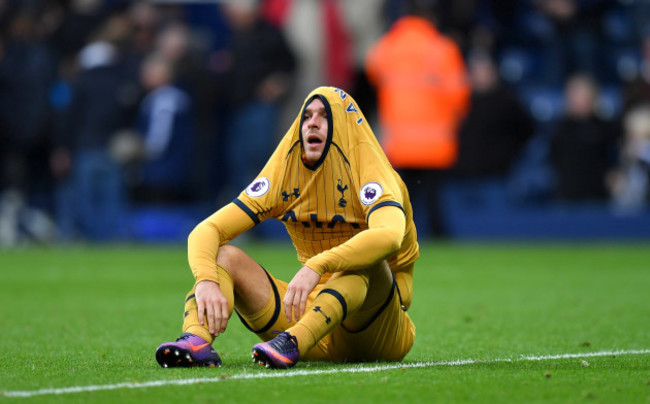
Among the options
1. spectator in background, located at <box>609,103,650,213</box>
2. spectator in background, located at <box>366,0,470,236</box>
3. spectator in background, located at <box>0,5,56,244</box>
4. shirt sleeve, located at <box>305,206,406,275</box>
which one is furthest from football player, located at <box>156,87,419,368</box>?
spectator in background, located at <box>0,5,56,244</box>

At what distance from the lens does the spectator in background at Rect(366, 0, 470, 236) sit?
51.3ft

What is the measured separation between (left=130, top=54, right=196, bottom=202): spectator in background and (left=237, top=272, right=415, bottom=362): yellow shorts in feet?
36.6

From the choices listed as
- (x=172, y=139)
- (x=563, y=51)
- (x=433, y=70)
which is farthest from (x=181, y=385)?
(x=563, y=51)

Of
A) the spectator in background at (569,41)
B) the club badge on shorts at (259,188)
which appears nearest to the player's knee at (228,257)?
the club badge on shorts at (259,188)

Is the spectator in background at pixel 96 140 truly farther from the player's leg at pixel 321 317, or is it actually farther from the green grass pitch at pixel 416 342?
the player's leg at pixel 321 317

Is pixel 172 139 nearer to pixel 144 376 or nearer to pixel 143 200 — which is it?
pixel 143 200

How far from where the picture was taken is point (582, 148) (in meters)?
17.1

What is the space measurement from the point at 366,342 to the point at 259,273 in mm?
658

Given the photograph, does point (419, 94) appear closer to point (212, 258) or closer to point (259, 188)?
point (259, 188)

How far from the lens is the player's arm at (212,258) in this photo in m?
5.54

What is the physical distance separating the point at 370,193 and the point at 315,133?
1.45 ft

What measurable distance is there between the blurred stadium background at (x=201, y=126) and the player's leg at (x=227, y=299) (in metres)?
11.0

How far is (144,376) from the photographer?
17.5ft

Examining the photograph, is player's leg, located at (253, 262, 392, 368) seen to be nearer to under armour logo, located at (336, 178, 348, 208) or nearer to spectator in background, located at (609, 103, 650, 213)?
under armour logo, located at (336, 178, 348, 208)
